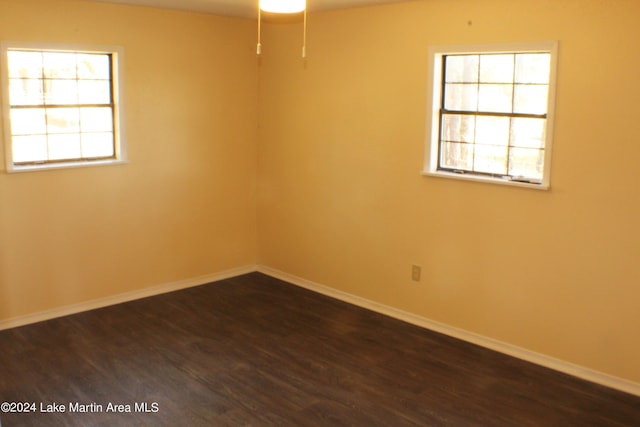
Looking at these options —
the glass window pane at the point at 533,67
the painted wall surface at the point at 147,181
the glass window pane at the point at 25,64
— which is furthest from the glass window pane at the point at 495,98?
the glass window pane at the point at 25,64

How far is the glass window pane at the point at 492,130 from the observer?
4531mm

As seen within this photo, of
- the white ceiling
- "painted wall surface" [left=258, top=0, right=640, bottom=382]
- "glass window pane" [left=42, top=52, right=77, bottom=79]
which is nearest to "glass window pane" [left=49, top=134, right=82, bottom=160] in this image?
"glass window pane" [left=42, top=52, right=77, bottom=79]

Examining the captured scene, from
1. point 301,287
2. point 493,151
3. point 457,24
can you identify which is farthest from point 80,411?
point 457,24

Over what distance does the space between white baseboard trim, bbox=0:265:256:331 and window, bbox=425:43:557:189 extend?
7.80ft

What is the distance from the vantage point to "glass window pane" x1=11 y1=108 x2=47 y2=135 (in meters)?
4.80

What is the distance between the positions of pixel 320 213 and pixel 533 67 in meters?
2.27

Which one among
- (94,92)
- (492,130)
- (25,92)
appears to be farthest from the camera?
(94,92)

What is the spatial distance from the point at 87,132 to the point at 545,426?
399cm

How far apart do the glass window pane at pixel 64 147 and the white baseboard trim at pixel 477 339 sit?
2.19 m

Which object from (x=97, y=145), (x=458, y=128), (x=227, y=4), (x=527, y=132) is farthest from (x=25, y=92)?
(x=527, y=132)

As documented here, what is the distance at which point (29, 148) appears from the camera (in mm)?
4906

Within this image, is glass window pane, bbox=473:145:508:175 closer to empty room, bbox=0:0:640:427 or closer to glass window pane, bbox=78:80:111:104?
empty room, bbox=0:0:640:427

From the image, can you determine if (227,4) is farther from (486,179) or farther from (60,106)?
(486,179)

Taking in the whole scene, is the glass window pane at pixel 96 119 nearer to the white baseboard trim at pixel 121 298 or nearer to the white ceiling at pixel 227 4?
the white ceiling at pixel 227 4
